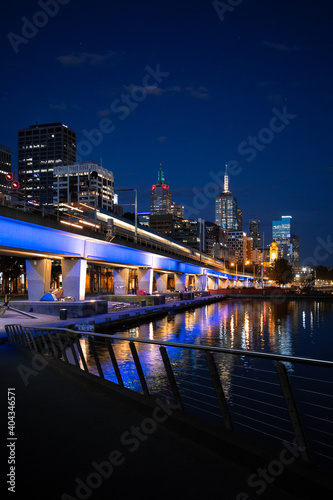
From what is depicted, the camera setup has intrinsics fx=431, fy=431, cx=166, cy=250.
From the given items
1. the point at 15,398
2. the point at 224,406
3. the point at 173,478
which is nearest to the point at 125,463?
the point at 173,478

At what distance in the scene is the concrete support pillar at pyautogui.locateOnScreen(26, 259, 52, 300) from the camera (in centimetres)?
4434

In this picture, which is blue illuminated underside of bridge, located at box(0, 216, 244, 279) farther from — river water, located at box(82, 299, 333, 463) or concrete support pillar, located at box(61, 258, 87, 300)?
river water, located at box(82, 299, 333, 463)

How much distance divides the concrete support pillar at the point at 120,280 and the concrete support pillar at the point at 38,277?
2826 cm

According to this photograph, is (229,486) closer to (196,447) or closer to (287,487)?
(287,487)

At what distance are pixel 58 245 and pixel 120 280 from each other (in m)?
33.2

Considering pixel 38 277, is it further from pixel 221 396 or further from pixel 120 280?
pixel 221 396

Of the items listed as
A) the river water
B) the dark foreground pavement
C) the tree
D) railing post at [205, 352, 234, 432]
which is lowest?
the river water

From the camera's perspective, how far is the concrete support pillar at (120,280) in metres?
73.4

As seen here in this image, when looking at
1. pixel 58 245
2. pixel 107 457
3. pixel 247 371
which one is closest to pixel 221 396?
pixel 107 457

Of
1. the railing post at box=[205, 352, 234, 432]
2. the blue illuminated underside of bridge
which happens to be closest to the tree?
the blue illuminated underside of bridge

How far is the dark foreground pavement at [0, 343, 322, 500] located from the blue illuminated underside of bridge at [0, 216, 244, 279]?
88.7 feet

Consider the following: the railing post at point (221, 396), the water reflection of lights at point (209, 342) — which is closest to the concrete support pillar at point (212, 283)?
the water reflection of lights at point (209, 342)

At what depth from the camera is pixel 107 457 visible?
588cm

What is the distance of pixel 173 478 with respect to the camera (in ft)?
17.1
